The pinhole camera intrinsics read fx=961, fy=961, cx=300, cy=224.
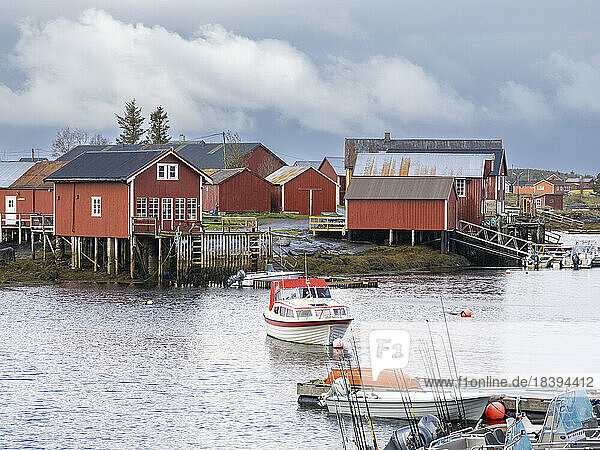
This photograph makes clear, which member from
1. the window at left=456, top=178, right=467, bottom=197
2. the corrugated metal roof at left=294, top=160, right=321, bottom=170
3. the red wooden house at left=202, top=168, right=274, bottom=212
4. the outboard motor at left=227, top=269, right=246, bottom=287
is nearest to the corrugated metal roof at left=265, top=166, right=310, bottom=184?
the red wooden house at left=202, top=168, right=274, bottom=212

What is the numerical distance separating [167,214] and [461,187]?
26.1 m

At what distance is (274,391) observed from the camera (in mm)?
28859

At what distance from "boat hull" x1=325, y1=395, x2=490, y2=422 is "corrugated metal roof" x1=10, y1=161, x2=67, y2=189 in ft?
163

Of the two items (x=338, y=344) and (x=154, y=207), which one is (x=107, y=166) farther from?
(x=338, y=344)

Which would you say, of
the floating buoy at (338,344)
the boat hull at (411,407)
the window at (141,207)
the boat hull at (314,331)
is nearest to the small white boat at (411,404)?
the boat hull at (411,407)

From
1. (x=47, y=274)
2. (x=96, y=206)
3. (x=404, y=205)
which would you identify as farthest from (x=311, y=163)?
(x=47, y=274)

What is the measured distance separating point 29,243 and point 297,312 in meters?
37.9

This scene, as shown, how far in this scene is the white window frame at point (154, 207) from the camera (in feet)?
189

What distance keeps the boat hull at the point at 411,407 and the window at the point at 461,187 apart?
50.5 meters

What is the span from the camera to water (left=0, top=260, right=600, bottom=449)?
992 inches

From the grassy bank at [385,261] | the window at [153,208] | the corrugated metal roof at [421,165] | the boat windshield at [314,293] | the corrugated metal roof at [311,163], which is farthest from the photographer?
the corrugated metal roof at [311,163]

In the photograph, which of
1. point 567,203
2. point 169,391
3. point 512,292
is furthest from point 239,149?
point 567,203

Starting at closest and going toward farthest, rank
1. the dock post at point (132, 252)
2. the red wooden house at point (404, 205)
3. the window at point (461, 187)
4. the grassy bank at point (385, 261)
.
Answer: the dock post at point (132, 252)
the grassy bank at point (385, 261)
the red wooden house at point (404, 205)
the window at point (461, 187)

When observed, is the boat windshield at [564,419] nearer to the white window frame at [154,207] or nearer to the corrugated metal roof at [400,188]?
the white window frame at [154,207]
